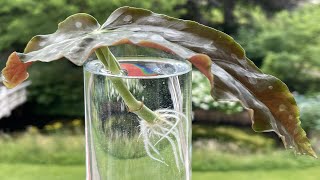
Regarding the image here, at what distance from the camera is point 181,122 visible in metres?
0.56

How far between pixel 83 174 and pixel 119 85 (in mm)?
1580

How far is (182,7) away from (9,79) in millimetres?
2101

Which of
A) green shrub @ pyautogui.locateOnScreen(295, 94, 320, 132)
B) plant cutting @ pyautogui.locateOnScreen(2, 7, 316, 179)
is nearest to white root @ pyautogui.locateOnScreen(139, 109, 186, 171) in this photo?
plant cutting @ pyautogui.locateOnScreen(2, 7, 316, 179)

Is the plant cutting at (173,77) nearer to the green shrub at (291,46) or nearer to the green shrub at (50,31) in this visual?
the green shrub at (50,31)

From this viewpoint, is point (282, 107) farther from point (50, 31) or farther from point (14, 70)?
point (50, 31)

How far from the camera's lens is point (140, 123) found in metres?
0.54

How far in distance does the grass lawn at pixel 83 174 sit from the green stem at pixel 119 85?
148cm

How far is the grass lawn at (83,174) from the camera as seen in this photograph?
6.61 ft

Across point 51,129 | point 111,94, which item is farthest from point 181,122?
point 51,129

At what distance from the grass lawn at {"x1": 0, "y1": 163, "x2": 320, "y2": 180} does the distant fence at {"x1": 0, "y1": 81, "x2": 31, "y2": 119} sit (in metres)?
0.46

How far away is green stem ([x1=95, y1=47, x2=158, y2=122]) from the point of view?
512mm

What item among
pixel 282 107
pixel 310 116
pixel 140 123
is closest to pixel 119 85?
pixel 140 123

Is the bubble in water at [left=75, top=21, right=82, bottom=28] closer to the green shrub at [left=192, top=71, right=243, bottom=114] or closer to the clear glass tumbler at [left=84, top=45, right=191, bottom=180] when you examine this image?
the clear glass tumbler at [left=84, top=45, right=191, bottom=180]

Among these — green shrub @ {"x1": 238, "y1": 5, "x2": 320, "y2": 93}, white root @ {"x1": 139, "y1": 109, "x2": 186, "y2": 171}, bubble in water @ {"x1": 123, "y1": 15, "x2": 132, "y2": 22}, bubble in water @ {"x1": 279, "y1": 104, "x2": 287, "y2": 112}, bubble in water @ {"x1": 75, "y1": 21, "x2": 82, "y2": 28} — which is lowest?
green shrub @ {"x1": 238, "y1": 5, "x2": 320, "y2": 93}
